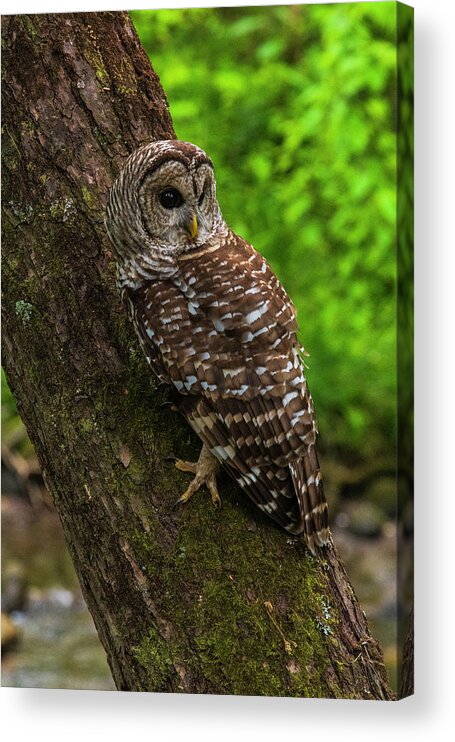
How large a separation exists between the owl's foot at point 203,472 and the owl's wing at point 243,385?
0.03m

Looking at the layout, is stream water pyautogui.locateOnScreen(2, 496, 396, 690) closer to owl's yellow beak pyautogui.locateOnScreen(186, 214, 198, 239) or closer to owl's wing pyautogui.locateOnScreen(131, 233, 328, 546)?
owl's wing pyautogui.locateOnScreen(131, 233, 328, 546)

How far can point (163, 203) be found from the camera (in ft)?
8.20

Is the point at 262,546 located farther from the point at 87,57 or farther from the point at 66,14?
the point at 66,14

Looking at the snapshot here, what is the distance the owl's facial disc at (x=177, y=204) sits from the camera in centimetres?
245

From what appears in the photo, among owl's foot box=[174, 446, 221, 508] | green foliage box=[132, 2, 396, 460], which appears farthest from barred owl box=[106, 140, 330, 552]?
green foliage box=[132, 2, 396, 460]

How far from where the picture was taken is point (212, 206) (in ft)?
8.36

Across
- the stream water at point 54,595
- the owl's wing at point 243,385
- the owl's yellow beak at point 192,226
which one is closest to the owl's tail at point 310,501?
the owl's wing at point 243,385

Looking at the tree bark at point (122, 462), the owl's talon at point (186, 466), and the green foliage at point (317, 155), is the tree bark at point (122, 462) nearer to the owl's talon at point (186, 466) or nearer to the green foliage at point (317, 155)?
the owl's talon at point (186, 466)

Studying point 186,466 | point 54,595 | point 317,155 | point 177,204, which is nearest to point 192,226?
point 177,204

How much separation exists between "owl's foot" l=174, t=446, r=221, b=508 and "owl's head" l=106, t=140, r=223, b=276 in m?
0.51

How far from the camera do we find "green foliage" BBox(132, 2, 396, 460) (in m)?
2.74

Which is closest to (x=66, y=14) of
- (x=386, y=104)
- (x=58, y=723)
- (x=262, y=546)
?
(x=386, y=104)

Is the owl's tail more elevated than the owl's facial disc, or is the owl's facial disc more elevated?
the owl's facial disc

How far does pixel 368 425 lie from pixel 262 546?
1035 millimetres
